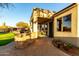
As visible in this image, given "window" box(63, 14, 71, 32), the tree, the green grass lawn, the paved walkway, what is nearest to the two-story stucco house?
"window" box(63, 14, 71, 32)

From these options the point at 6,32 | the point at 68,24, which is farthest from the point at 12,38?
the point at 68,24

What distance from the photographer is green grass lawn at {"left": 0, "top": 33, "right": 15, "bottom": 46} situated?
1360 cm

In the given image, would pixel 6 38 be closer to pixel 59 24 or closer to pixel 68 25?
pixel 68 25

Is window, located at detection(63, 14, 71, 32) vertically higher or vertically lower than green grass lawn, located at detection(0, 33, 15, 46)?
higher

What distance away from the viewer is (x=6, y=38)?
13891 mm

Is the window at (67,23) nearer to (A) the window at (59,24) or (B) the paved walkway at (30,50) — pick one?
(A) the window at (59,24)

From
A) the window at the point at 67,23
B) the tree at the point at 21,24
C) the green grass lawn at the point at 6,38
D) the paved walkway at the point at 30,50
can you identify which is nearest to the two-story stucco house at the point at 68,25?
the window at the point at 67,23

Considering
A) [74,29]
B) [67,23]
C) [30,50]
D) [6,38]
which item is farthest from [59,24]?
[6,38]

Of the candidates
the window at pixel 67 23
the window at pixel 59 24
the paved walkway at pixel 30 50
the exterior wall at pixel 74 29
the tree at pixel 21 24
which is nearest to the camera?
the paved walkway at pixel 30 50

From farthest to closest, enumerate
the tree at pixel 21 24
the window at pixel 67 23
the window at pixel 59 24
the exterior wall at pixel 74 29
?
the window at pixel 59 24 → the window at pixel 67 23 → the tree at pixel 21 24 → the exterior wall at pixel 74 29

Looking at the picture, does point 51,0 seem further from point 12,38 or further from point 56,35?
point 56,35

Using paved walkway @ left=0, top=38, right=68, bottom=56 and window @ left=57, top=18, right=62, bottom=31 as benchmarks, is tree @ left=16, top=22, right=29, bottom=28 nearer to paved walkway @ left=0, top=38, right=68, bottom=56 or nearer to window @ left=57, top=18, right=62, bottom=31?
paved walkway @ left=0, top=38, right=68, bottom=56

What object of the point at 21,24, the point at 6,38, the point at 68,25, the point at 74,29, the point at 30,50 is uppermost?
the point at 21,24

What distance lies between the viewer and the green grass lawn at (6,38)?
13595 mm
